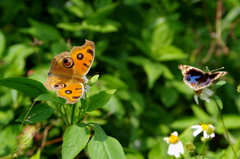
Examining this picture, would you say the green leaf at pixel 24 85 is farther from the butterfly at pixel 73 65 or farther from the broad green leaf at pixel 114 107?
the broad green leaf at pixel 114 107

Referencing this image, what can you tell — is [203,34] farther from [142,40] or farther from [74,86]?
[74,86]

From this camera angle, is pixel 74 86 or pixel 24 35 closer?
pixel 74 86

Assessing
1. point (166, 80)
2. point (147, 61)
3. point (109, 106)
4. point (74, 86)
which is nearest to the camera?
point (74, 86)

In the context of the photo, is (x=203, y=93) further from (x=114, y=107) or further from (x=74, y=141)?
(x=114, y=107)

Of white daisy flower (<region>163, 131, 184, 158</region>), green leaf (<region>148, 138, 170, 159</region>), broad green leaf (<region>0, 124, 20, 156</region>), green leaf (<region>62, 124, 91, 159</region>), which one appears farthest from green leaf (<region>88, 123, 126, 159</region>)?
broad green leaf (<region>0, 124, 20, 156</region>)

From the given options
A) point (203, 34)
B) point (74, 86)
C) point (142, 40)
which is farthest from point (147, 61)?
point (74, 86)

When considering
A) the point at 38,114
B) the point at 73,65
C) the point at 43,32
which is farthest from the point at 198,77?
the point at 43,32

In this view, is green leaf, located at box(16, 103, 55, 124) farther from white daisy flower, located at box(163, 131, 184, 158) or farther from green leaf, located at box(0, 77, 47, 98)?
white daisy flower, located at box(163, 131, 184, 158)

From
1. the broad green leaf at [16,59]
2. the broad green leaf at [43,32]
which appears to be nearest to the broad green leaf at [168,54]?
the broad green leaf at [43,32]
